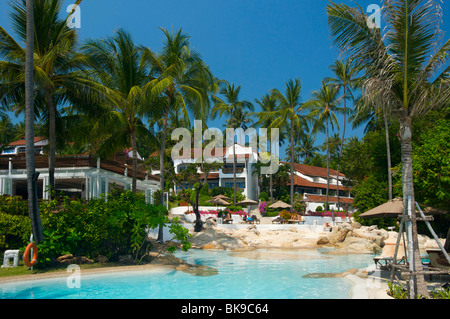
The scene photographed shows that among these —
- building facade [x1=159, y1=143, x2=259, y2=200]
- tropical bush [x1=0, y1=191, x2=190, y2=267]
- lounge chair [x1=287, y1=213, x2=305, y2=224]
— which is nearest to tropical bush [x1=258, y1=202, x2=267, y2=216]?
building facade [x1=159, y1=143, x2=259, y2=200]

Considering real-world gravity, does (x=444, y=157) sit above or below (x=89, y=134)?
below

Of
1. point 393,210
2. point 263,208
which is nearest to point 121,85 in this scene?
point 393,210

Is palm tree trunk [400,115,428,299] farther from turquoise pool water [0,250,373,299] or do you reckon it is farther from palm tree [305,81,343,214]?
palm tree [305,81,343,214]

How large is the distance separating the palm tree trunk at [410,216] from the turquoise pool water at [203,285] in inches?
88.6

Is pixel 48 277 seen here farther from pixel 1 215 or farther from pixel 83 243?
pixel 1 215

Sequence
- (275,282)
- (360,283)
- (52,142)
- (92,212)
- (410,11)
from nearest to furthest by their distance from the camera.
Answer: (410,11) < (360,283) < (275,282) < (92,212) < (52,142)

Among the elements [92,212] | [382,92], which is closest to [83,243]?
[92,212]

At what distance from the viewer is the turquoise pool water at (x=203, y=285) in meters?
10.1

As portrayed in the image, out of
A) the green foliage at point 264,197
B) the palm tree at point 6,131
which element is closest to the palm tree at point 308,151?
the green foliage at point 264,197

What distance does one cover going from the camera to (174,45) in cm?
2138

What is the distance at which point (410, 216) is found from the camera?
7875mm

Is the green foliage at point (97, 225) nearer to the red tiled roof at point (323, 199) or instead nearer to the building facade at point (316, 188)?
the building facade at point (316, 188)
